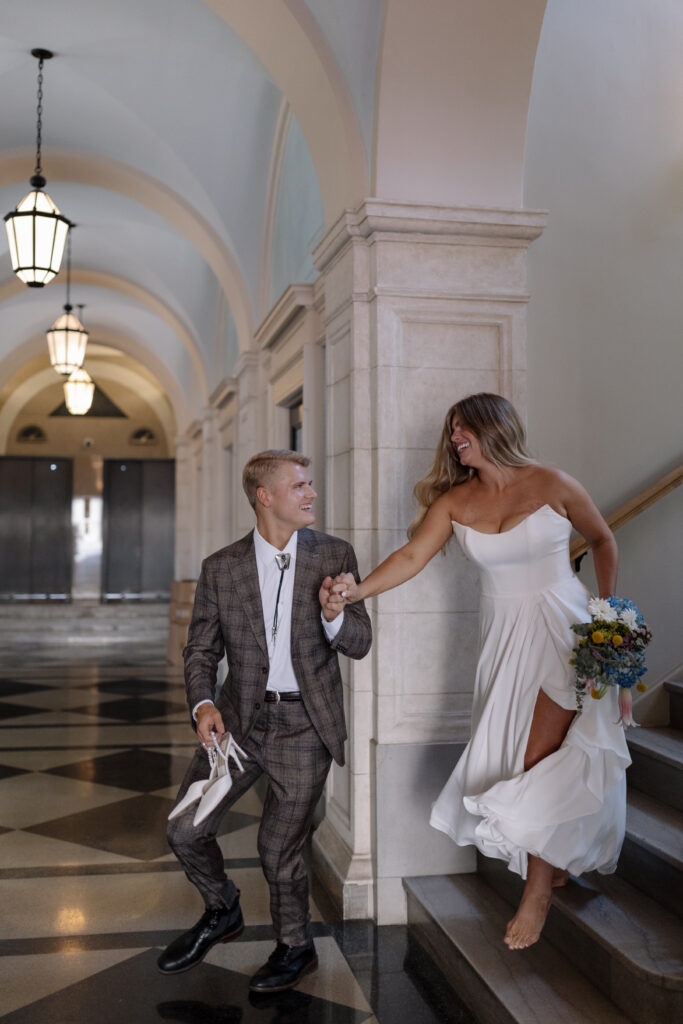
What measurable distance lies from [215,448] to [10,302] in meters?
5.27

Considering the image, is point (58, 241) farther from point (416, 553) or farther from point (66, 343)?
point (416, 553)

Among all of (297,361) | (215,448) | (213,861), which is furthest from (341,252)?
(215,448)

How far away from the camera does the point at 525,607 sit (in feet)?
9.83

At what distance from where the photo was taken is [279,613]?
3.04m

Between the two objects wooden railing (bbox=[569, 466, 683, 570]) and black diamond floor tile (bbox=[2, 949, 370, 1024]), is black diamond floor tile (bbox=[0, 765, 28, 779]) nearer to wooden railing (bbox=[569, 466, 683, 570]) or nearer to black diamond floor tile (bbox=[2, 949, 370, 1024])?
black diamond floor tile (bbox=[2, 949, 370, 1024])

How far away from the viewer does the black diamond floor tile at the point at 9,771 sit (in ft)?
19.5

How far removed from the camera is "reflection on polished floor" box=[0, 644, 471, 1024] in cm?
292

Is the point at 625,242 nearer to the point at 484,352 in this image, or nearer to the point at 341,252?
the point at 484,352

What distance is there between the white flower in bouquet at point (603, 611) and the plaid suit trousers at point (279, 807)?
96 cm

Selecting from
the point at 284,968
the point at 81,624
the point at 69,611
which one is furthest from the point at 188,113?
the point at 69,611

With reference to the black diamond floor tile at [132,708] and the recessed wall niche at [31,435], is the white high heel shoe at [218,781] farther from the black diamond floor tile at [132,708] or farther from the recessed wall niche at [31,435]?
the recessed wall niche at [31,435]

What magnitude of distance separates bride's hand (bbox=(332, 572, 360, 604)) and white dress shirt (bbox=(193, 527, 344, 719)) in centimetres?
16

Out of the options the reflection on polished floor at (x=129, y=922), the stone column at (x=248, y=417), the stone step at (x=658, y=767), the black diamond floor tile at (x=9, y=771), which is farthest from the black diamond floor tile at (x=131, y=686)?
the stone step at (x=658, y=767)

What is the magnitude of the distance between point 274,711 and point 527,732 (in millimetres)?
800
